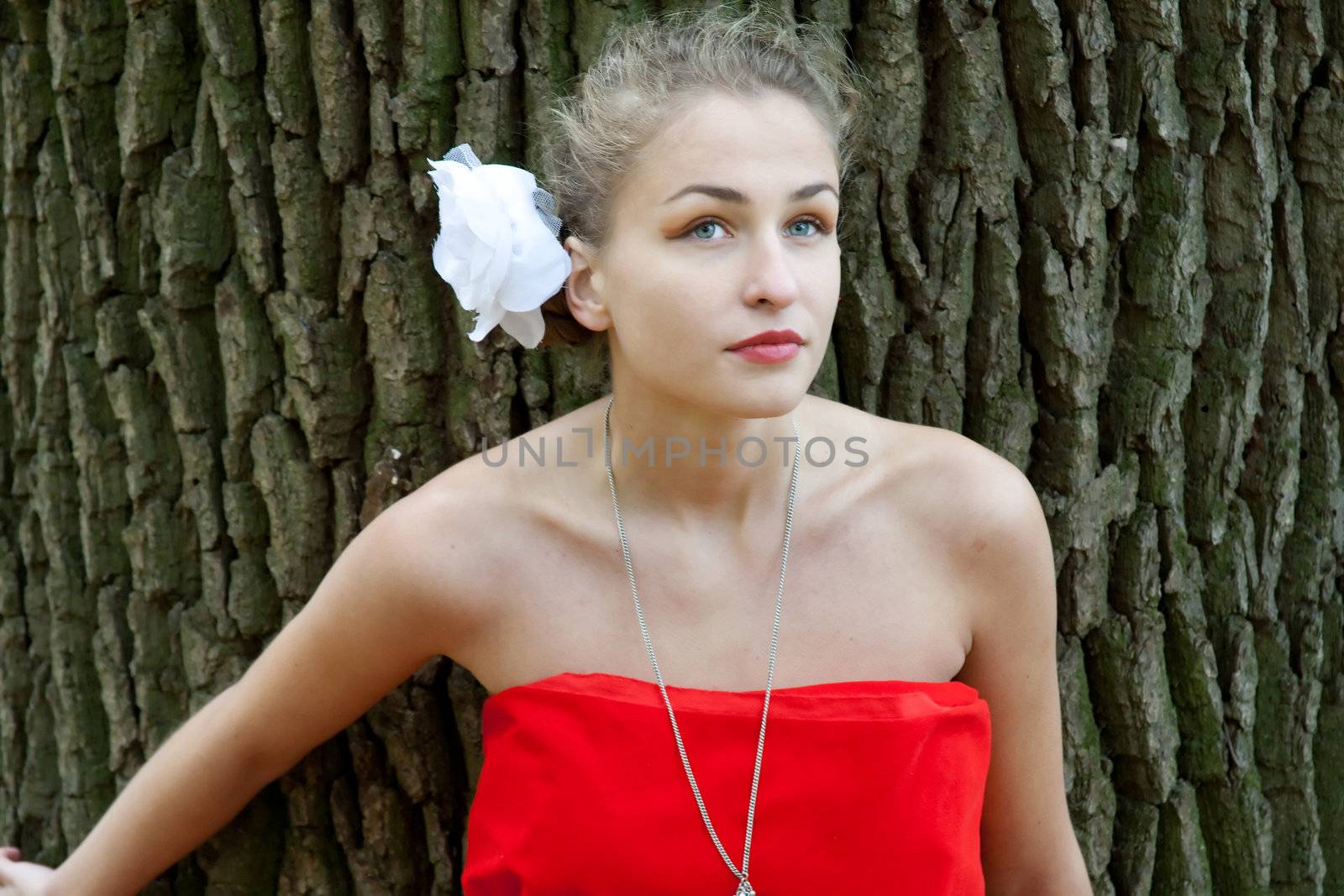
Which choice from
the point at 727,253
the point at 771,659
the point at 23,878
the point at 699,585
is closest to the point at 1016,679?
the point at 771,659

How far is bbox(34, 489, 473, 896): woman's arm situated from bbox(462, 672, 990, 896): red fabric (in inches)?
10.4

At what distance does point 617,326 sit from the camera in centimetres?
182

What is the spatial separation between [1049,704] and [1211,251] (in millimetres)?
801

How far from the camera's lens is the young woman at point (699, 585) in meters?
1.76

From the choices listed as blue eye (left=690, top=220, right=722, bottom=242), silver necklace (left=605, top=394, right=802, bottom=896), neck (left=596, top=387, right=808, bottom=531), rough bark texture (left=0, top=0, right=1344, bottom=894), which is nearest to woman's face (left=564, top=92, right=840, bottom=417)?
blue eye (left=690, top=220, right=722, bottom=242)

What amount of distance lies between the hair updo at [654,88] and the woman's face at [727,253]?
0.13 feet

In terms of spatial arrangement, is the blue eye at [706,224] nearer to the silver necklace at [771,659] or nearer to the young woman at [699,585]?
the young woman at [699,585]

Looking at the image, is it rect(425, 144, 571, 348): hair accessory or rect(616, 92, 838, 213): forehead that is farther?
rect(425, 144, 571, 348): hair accessory

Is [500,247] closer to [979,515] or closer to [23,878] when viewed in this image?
[979,515]

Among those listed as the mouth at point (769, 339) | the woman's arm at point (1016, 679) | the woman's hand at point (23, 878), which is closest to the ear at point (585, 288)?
the mouth at point (769, 339)

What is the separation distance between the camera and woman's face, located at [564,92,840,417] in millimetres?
1703

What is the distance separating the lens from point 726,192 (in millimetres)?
1716

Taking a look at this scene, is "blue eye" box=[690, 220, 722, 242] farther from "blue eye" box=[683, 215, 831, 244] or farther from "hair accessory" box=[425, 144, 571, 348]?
"hair accessory" box=[425, 144, 571, 348]

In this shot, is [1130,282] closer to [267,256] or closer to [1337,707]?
[1337,707]
